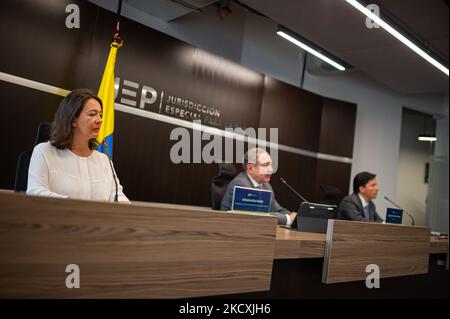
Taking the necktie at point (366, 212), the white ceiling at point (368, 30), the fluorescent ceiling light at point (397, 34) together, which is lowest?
the necktie at point (366, 212)

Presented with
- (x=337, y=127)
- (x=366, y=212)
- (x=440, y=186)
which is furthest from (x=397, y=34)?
(x=440, y=186)

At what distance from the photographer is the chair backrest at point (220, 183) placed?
3.02 meters

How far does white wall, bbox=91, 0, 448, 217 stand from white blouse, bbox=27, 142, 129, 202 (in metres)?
3.13

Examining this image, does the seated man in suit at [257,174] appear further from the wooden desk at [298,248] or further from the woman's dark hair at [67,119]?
the woman's dark hair at [67,119]

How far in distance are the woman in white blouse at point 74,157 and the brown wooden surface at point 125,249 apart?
0.68 m

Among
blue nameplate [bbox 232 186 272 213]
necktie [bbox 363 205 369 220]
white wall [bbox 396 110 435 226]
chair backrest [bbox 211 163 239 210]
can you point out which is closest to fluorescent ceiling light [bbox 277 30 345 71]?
chair backrest [bbox 211 163 239 210]

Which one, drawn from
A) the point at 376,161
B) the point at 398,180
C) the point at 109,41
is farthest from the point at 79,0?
the point at 398,180

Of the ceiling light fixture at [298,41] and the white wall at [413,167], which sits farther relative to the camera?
the white wall at [413,167]

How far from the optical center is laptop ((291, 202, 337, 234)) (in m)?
2.42

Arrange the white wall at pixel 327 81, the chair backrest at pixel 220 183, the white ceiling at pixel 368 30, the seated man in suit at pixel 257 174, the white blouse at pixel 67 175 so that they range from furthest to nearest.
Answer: the white wall at pixel 327 81
the white ceiling at pixel 368 30
the chair backrest at pixel 220 183
the seated man in suit at pixel 257 174
the white blouse at pixel 67 175

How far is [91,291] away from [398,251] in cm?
196

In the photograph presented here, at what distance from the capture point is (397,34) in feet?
13.0

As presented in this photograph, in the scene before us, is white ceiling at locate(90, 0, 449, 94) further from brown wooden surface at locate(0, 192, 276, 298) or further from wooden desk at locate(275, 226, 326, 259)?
brown wooden surface at locate(0, 192, 276, 298)

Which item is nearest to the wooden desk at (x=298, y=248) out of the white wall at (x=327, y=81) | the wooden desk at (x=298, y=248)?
the wooden desk at (x=298, y=248)
